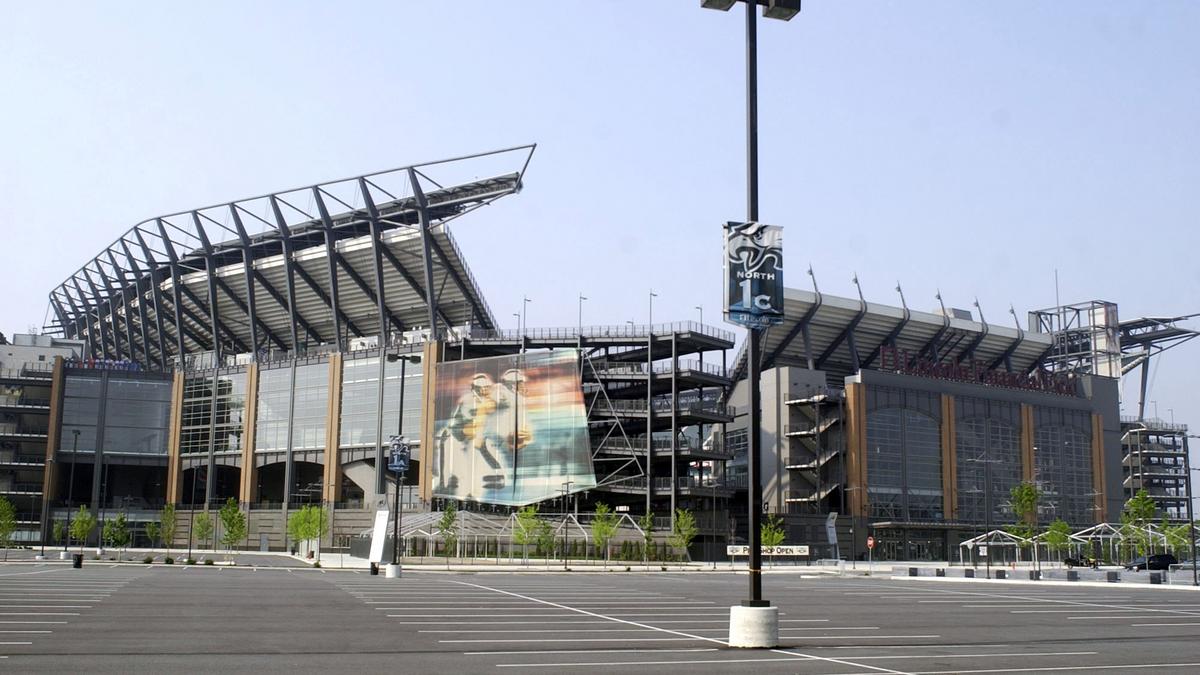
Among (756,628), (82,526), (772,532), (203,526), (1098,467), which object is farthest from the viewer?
(1098,467)

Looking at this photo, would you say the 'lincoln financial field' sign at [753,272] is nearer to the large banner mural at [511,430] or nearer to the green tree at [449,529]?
the green tree at [449,529]

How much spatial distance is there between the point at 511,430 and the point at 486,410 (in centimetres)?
337

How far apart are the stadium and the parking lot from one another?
6045 centimetres

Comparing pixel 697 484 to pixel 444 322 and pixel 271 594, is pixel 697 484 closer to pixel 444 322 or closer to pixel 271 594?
pixel 444 322

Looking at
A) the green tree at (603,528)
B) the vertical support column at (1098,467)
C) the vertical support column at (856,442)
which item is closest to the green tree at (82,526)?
the green tree at (603,528)

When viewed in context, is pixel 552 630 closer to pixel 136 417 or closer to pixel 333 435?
pixel 333 435

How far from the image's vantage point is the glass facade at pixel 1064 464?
133750 millimetres

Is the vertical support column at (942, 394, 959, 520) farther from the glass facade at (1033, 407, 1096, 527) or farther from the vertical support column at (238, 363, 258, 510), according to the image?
the vertical support column at (238, 363, 258, 510)

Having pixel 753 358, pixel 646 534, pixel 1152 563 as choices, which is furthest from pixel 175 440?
pixel 753 358

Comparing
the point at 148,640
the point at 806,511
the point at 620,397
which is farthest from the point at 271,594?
the point at 806,511

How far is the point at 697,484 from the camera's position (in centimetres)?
11838

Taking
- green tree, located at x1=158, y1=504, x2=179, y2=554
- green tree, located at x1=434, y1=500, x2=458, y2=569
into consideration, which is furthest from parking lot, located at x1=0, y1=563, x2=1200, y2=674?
green tree, located at x1=158, y1=504, x2=179, y2=554

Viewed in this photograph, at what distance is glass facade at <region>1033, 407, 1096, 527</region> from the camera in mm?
133750

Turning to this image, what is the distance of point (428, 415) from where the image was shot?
115 m
